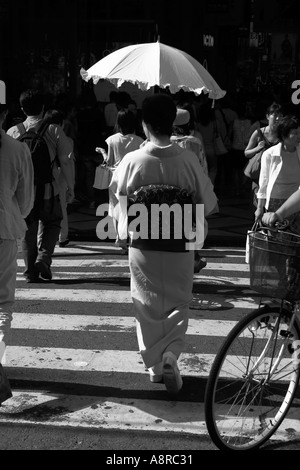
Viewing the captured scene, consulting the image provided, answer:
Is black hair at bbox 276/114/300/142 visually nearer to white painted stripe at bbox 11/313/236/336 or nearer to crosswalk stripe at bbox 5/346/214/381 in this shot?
white painted stripe at bbox 11/313/236/336

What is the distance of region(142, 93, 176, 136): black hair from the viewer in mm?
4871

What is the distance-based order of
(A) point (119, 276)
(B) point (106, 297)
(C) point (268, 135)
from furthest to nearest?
(C) point (268, 135)
(A) point (119, 276)
(B) point (106, 297)

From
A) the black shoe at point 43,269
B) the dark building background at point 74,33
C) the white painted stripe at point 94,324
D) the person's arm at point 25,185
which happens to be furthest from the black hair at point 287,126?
the dark building background at point 74,33

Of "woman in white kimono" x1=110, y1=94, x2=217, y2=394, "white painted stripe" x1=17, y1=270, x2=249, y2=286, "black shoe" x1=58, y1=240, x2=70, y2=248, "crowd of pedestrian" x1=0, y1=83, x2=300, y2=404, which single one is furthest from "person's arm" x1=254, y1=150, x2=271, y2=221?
"black shoe" x1=58, y1=240, x2=70, y2=248

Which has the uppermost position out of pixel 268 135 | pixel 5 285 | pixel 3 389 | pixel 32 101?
pixel 32 101

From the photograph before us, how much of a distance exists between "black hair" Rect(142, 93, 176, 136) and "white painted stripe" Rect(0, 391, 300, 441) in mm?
1684

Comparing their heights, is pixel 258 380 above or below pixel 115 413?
above

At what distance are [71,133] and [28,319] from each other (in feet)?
21.3

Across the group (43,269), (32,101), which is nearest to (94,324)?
(43,269)

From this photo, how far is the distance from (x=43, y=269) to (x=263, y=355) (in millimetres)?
3939

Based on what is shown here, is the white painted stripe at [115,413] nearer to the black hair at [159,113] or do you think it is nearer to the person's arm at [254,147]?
the black hair at [159,113]

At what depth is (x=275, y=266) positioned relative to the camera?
3.83 meters

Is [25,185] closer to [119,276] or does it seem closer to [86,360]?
[86,360]
